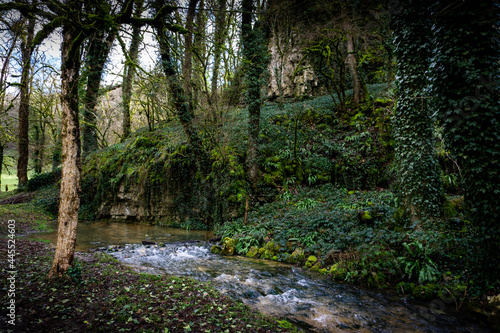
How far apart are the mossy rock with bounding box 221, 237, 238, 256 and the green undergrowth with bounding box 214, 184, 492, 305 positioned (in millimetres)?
45

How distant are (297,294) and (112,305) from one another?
3.38 m

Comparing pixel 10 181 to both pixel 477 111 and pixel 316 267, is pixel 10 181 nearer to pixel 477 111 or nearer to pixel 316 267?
pixel 316 267

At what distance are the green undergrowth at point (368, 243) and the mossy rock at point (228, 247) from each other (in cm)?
5

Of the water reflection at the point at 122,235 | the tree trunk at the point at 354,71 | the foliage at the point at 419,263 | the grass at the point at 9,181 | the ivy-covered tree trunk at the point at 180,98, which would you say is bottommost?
the water reflection at the point at 122,235

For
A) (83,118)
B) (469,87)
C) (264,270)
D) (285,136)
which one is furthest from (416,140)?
(83,118)

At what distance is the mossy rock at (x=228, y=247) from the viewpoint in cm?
768

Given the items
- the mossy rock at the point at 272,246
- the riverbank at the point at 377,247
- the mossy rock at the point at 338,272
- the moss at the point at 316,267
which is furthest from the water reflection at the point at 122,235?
the mossy rock at the point at 338,272

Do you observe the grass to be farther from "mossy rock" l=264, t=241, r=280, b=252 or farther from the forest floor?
"mossy rock" l=264, t=241, r=280, b=252

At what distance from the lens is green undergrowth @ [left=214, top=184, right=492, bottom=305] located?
15.8 ft

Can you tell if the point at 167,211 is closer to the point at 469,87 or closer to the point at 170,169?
the point at 170,169

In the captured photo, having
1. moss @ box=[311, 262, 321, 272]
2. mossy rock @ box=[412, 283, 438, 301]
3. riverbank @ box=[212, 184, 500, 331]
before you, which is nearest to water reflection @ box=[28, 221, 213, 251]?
riverbank @ box=[212, 184, 500, 331]

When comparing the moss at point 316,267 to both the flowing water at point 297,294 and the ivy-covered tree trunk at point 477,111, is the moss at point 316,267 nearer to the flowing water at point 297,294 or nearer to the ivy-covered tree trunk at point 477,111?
the flowing water at point 297,294

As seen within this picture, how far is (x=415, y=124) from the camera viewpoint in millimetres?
A: 6148

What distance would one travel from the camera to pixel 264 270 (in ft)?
20.4
